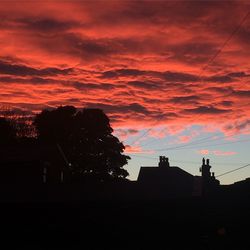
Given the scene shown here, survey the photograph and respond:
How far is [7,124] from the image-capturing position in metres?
57.3

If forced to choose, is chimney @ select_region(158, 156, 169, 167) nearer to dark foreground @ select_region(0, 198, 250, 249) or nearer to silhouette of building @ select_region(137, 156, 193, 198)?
silhouette of building @ select_region(137, 156, 193, 198)

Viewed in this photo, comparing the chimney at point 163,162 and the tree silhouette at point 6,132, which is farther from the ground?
the tree silhouette at point 6,132

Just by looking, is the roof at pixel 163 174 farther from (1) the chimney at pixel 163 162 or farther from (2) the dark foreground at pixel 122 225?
(2) the dark foreground at pixel 122 225

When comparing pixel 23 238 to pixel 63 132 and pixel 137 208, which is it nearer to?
pixel 137 208

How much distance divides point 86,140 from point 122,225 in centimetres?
3691

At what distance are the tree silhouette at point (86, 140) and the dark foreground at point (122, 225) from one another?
1289 inches

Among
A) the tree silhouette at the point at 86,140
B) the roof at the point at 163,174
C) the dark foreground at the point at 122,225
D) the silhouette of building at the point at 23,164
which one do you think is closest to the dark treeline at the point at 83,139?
the tree silhouette at the point at 86,140

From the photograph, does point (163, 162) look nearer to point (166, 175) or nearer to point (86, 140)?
point (166, 175)

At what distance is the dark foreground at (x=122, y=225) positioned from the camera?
49.4ft

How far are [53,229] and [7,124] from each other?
43741 millimetres

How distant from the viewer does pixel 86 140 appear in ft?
172

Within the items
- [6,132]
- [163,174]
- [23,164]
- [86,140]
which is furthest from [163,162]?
[23,164]

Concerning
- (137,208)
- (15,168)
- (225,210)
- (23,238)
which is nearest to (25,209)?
(23,238)

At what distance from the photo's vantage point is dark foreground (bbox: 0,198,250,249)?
15062 mm
